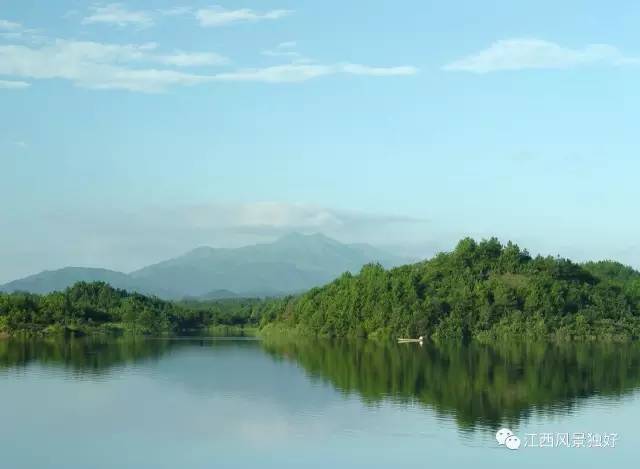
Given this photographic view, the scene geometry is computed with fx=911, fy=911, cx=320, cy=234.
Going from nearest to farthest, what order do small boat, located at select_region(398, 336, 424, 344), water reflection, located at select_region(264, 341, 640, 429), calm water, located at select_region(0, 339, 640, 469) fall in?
calm water, located at select_region(0, 339, 640, 469) → water reflection, located at select_region(264, 341, 640, 429) → small boat, located at select_region(398, 336, 424, 344)

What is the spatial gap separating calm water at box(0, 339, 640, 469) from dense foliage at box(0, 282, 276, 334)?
28431 millimetres

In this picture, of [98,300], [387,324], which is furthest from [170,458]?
[98,300]

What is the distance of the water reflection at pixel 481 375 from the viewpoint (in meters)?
25.3

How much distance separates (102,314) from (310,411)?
60.9 m

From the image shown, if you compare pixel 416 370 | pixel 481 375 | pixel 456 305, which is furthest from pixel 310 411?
pixel 456 305

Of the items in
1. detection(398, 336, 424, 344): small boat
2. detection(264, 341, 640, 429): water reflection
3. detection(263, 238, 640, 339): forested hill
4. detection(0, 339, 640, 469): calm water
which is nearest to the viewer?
detection(0, 339, 640, 469): calm water

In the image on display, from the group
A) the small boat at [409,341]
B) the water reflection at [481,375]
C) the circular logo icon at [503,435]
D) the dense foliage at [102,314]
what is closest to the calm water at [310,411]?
the water reflection at [481,375]

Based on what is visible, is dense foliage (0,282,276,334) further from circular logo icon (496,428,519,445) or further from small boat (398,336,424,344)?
circular logo icon (496,428,519,445)

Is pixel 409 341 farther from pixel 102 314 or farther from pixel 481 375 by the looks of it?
pixel 102 314

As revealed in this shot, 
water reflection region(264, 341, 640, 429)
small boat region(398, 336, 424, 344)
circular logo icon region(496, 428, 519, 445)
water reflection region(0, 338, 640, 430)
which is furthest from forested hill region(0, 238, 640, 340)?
circular logo icon region(496, 428, 519, 445)

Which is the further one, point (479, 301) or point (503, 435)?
point (479, 301)

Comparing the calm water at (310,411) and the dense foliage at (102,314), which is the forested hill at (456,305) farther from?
the calm water at (310,411)

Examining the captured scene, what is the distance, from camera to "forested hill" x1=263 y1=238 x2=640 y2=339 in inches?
2500

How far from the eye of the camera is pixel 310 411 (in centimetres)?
2425
